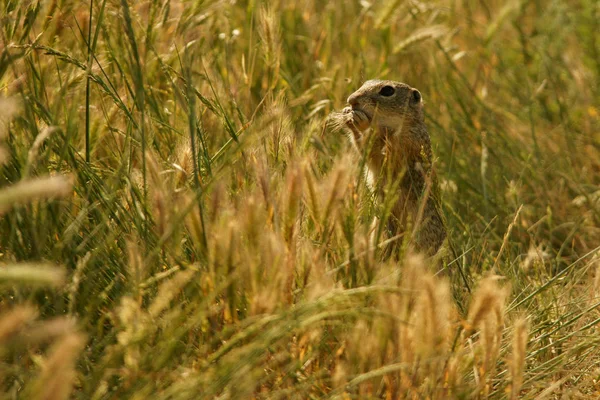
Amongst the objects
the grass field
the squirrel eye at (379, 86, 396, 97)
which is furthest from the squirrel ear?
the grass field

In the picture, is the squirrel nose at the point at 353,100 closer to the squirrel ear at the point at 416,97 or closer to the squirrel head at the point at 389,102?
the squirrel head at the point at 389,102

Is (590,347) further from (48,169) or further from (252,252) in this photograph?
(48,169)

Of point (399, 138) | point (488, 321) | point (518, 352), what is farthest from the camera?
point (399, 138)

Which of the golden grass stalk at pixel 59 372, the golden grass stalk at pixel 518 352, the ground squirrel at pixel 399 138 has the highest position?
the golden grass stalk at pixel 59 372

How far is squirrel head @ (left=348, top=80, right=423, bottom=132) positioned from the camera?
11.9 ft

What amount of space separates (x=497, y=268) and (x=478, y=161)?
1.34m

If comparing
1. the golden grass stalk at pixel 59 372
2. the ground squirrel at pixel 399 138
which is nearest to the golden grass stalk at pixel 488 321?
the golden grass stalk at pixel 59 372

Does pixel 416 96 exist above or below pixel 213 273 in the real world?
below

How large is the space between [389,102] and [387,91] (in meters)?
Result: 0.06

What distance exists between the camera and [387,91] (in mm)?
3816

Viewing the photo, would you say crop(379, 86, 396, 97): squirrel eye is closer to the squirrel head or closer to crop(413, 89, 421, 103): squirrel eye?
the squirrel head

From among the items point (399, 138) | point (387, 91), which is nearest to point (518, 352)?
point (399, 138)

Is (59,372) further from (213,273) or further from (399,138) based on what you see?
(399,138)

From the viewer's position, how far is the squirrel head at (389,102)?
3.62m
